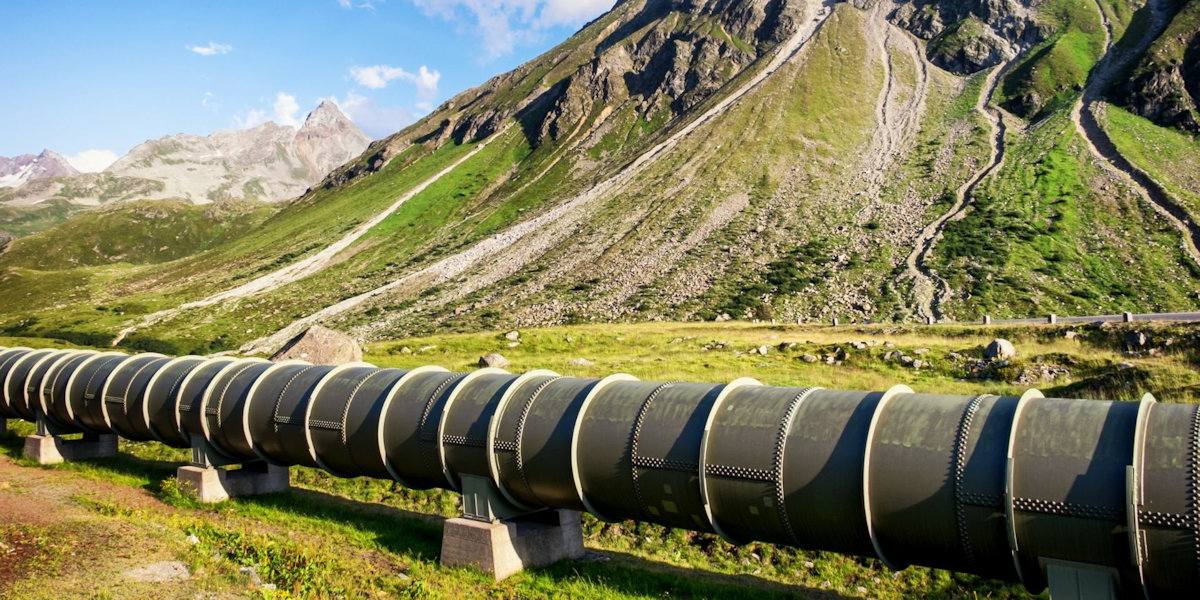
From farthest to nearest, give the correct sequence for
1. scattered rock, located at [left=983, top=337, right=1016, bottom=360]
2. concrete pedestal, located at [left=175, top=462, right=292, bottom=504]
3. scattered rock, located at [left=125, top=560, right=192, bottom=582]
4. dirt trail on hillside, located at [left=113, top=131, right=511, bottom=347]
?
dirt trail on hillside, located at [left=113, top=131, right=511, bottom=347] → scattered rock, located at [left=983, top=337, right=1016, bottom=360] → concrete pedestal, located at [left=175, top=462, right=292, bottom=504] → scattered rock, located at [left=125, top=560, right=192, bottom=582]

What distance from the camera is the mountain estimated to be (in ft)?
257

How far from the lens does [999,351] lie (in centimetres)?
3538

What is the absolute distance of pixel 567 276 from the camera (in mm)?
97812

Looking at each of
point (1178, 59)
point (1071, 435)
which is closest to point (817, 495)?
point (1071, 435)

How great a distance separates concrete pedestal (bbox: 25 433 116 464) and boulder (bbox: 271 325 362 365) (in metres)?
13.5

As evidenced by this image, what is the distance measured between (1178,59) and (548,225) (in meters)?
101

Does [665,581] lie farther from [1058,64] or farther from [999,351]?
[1058,64]

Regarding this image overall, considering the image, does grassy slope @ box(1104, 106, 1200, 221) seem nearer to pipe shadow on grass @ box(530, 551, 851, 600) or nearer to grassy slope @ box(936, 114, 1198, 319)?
grassy slope @ box(936, 114, 1198, 319)

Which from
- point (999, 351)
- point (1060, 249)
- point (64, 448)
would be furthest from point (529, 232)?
point (64, 448)

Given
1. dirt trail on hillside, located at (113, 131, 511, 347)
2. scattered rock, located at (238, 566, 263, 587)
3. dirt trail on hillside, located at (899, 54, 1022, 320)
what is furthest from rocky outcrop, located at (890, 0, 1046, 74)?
scattered rock, located at (238, 566, 263, 587)

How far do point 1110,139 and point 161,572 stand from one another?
120822 mm

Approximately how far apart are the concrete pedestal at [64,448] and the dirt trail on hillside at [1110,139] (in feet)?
276

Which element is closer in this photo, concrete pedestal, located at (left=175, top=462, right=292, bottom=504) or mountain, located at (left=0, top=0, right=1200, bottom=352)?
concrete pedestal, located at (left=175, top=462, right=292, bottom=504)

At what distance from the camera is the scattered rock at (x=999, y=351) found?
35.1 meters
